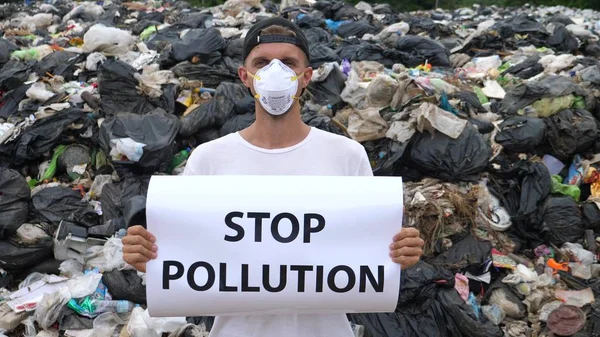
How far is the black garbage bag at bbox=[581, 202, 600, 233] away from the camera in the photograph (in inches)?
173

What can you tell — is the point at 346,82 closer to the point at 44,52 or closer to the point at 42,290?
the point at 42,290

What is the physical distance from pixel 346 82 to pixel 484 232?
6.59 feet

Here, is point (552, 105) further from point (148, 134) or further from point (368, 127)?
point (148, 134)

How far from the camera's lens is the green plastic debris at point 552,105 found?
5.14m

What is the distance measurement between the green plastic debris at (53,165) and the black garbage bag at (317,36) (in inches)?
142

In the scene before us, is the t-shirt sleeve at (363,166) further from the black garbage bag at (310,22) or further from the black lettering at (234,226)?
the black garbage bag at (310,22)

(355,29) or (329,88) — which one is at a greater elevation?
(329,88)

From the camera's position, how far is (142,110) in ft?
17.1

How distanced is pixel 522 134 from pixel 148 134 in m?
3.07

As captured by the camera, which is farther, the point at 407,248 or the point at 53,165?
the point at 53,165

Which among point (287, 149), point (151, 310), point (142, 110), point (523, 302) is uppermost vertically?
point (287, 149)

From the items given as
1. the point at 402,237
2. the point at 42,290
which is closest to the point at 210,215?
the point at 402,237

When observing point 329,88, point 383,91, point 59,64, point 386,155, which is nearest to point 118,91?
→ point 59,64

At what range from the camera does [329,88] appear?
552 centimetres
